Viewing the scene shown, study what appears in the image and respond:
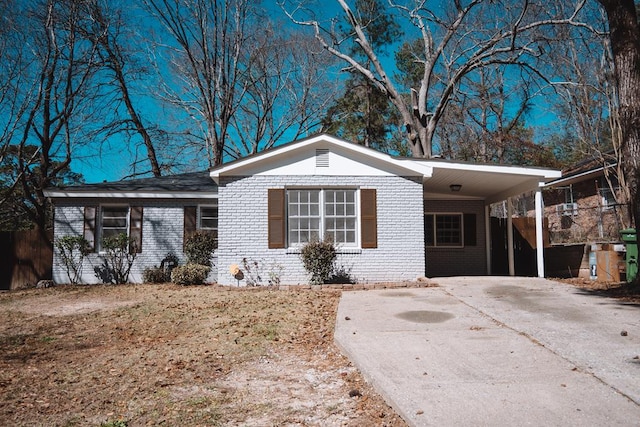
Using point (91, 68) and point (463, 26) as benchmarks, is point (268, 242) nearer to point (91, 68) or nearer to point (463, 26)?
point (91, 68)

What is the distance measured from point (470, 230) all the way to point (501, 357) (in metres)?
11.1

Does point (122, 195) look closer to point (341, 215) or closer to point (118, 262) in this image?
point (118, 262)

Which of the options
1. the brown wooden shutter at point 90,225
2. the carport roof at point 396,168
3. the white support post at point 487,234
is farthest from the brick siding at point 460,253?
the brown wooden shutter at point 90,225

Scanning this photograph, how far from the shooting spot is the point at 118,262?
571 inches

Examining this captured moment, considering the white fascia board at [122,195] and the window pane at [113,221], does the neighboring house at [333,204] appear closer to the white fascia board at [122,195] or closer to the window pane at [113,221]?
the white fascia board at [122,195]

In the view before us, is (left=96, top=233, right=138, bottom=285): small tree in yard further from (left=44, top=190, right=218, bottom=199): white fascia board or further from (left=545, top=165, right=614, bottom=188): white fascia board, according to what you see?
(left=545, top=165, right=614, bottom=188): white fascia board

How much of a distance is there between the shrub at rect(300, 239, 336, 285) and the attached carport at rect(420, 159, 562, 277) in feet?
10.7

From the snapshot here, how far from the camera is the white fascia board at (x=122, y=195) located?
14.5 metres

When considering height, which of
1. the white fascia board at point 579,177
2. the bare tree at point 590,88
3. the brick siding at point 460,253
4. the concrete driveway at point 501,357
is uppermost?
the bare tree at point 590,88

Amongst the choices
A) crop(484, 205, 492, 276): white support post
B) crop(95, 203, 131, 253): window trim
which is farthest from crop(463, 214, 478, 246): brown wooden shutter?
crop(95, 203, 131, 253): window trim

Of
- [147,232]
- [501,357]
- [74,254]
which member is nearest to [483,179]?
[501,357]

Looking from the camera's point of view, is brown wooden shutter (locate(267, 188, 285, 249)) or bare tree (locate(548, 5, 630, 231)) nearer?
brown wooden shutter (locate(267, 188, 285, 249))

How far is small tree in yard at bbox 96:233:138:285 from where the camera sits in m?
14.4

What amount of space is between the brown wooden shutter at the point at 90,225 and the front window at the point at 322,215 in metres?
6.63
